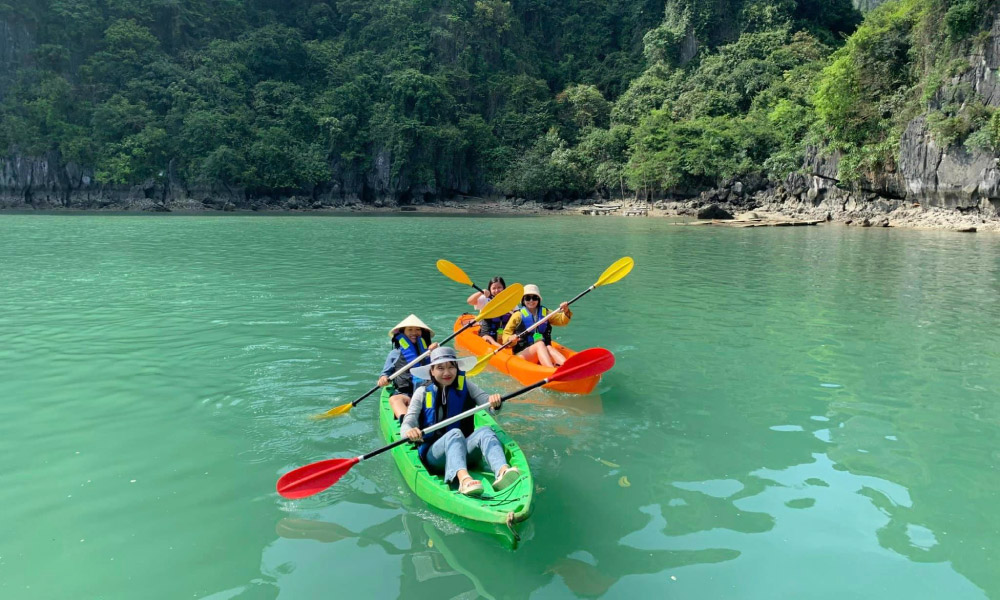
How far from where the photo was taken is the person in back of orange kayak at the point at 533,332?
5797 millimetres

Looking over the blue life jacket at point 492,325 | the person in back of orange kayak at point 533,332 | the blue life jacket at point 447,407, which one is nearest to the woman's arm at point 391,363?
the blue life jacket at point 447,407

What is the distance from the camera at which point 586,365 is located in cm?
464

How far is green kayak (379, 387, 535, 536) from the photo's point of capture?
291 cm

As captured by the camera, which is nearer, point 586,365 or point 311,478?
point 311,478

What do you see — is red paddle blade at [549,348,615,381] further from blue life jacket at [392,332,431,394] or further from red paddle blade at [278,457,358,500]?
red paddle blade at [278,457,358,500]

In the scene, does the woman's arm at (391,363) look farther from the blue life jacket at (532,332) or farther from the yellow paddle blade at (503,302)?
the blue life jacket at (532,332)

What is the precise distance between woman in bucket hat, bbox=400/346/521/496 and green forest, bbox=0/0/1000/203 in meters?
31.8

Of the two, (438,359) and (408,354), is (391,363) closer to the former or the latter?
(408,354)

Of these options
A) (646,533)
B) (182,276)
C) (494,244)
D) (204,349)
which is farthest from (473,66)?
(646,533)

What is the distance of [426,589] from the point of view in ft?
8.95

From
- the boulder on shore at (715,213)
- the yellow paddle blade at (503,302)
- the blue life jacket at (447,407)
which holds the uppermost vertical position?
the boulder on shore at (715,213)

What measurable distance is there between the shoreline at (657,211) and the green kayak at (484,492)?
79.2ft

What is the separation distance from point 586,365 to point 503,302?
1.66m

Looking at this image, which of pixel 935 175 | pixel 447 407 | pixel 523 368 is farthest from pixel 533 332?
pixel 935 175
